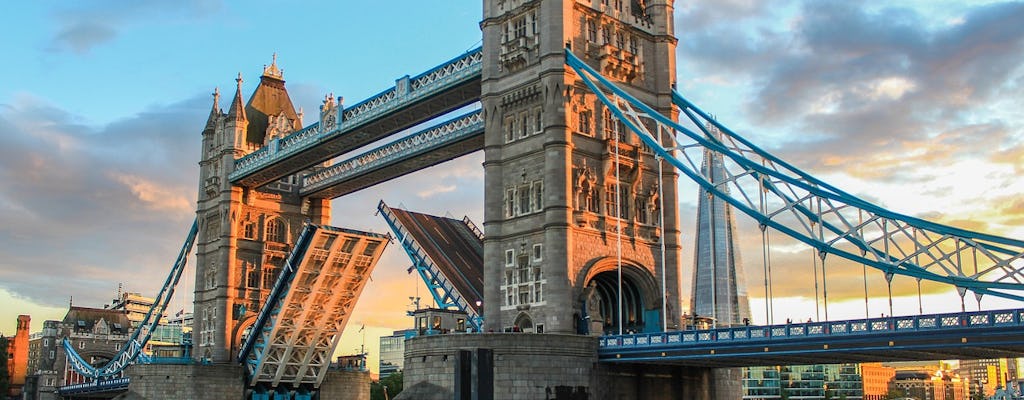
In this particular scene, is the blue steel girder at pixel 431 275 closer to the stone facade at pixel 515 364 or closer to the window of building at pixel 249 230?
the stone facade at pixel 515 364

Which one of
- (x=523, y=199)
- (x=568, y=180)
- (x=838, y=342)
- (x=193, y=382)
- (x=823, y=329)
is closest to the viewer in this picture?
(x=838, y=342)

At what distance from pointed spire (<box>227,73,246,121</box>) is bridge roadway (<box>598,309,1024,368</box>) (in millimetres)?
38250

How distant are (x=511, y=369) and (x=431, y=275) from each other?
49.7 feet

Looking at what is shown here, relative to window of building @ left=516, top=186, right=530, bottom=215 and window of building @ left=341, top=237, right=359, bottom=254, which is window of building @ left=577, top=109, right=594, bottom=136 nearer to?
window of building @ left=516, top=186, right=530, bottom=215

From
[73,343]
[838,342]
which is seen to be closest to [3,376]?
[73,343]

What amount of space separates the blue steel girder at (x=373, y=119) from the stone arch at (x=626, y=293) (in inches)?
438

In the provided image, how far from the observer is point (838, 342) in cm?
3497

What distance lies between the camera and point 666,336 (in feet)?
130

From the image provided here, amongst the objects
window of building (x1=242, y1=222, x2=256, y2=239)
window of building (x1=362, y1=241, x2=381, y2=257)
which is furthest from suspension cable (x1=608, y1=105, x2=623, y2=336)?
window of building (x1=242, y1=222, x2=256, y2=239)

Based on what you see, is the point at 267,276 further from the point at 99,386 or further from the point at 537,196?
the point at 537,196

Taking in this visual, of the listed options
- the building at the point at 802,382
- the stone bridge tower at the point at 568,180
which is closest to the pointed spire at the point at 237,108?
the stone bridge tower at the point at 568,180

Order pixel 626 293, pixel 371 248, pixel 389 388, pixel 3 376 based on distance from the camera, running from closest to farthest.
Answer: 1. pixel 626 293
2. pixel 371 248
3. pixel 389 388
4. pixel 3 376

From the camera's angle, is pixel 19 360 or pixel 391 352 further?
pixel 391 352

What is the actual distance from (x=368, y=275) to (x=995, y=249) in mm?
35457
